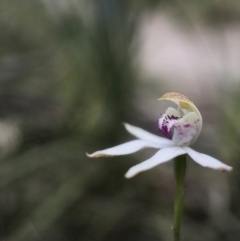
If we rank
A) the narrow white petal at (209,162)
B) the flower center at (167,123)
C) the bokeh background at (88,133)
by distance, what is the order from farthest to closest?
the bokeh background at (88,133) < the flower center at (167,123) < the narrow white petal at (209,162)

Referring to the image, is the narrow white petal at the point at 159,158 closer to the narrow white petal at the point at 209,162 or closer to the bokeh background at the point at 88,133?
the narrow white petal at the point at 209,162

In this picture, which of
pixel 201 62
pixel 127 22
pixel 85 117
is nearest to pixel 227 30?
pixel 201 62

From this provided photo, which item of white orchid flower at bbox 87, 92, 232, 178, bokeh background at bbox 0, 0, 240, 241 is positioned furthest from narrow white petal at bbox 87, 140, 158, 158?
bokeh background at bbox 0, 0, 240, 241

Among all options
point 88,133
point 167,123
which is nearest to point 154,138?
point 167,123

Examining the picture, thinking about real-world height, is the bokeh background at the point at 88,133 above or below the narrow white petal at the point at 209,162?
below

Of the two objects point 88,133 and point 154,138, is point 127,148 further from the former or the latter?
point 88,133

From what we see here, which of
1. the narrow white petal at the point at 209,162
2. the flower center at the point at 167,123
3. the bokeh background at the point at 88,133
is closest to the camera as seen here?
the narrow white petal at the point at 209,162

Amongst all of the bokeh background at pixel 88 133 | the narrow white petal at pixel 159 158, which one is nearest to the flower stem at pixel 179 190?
the narrow white petal at pixel 159 158
